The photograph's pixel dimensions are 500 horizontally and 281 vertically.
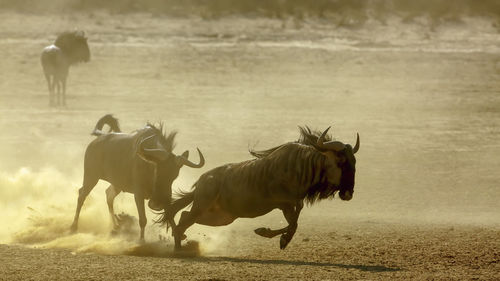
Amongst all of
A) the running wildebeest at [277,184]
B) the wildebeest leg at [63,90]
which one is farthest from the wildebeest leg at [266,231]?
the wildebeest leg at [63,90]

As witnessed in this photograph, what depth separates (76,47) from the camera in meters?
25.0

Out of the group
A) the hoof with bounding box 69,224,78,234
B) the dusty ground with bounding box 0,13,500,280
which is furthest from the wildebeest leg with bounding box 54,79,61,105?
the hoof with bounding box 69,224,78,234

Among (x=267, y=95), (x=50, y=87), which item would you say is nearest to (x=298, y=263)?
(x=267, y=95)

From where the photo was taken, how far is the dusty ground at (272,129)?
11102 millimetres

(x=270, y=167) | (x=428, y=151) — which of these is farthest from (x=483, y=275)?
(x=428, y=151)

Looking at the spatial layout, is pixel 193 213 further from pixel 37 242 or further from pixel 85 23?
pixel 85 23

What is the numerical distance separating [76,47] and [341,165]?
596 inches

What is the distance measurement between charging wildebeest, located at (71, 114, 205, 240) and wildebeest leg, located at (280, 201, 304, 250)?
124cm

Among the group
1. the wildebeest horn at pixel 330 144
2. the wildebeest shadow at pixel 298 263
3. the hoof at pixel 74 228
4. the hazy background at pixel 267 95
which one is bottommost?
the wildebeest shadow at pixel 298 263

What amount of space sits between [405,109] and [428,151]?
352 centimetres

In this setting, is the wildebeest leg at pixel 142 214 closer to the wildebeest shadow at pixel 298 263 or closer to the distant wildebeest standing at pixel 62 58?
the wildebeest shadow at pixel 298 263

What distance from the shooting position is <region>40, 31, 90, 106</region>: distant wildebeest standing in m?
24.8

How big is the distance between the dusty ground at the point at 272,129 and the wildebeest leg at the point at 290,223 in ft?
0.74

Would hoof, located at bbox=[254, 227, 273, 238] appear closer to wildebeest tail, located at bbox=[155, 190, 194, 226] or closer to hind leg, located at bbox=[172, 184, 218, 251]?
hind leg, located at bbox=[172, 184, 218, 251]
